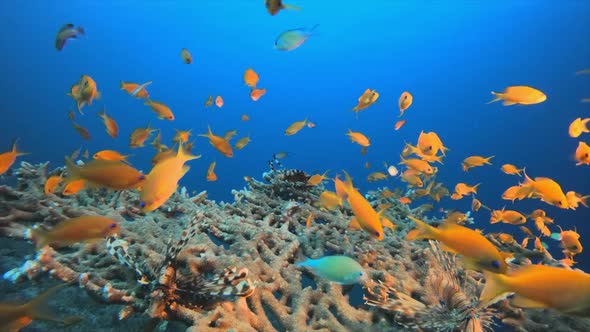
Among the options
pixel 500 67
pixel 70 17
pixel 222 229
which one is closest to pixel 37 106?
pixel 70 17

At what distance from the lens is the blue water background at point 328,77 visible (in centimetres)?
3819

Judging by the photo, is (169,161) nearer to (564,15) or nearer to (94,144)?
(564,15)

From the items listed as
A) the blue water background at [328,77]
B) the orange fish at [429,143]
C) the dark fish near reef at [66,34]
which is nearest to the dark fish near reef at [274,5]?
the orange fish at [429,143]

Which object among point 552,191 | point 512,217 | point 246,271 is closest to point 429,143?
point 552,191

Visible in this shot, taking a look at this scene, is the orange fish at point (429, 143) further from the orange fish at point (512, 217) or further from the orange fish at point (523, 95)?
the orange fish at point (512, 217)

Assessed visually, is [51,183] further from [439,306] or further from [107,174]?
[439,306]

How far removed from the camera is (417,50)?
227 feet

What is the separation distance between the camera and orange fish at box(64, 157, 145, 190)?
2.04 metres

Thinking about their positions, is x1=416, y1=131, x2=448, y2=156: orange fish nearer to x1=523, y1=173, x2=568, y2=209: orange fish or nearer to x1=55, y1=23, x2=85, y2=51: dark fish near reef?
x1=523, y1=173, x2=568, y2=209: orange fish

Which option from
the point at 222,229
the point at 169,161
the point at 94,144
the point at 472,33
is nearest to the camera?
the point at 169,161

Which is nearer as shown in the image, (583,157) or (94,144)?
(583,157)

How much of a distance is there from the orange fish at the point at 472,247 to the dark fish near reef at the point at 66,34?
587cm

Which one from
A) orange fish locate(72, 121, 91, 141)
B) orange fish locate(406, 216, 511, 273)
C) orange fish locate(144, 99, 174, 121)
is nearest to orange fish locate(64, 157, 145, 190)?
orange fish locate(406, 216, 511, 273)

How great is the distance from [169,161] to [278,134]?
78181 mm
